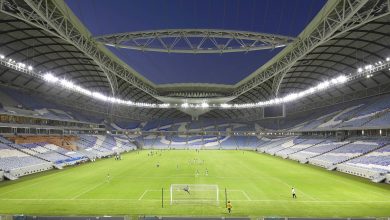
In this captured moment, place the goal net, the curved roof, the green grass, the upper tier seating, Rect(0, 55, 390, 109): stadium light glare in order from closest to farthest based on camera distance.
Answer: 1. the green grass
2. the goal net
3. the curved roof
4. Rect(0, 55, 390, 109): stadium light glare
5. the upper tier seating

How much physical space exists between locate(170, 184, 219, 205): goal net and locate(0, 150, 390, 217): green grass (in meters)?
0.91

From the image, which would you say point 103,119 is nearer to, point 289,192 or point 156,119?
point 156,119

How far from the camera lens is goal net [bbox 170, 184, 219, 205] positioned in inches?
1002

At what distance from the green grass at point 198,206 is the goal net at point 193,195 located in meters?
0.91

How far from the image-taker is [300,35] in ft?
132

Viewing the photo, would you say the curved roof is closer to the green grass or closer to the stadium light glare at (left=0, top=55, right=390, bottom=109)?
the stadium light glare at (left=0, top=55, right=390, bottom=109)

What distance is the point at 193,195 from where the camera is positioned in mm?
27797

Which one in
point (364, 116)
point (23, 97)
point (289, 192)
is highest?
point (23, 97)

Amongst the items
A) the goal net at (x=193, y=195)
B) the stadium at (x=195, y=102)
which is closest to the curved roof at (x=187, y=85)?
the stadium at (x=195, y=102)

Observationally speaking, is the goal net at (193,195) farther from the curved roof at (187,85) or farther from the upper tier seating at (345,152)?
the upper tier seating at (345,152)

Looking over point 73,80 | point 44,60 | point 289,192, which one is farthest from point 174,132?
point 289,192

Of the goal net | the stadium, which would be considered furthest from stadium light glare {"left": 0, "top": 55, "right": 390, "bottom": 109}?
the goal net

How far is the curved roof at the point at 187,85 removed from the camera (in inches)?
1203

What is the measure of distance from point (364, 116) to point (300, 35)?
72.9 ft
